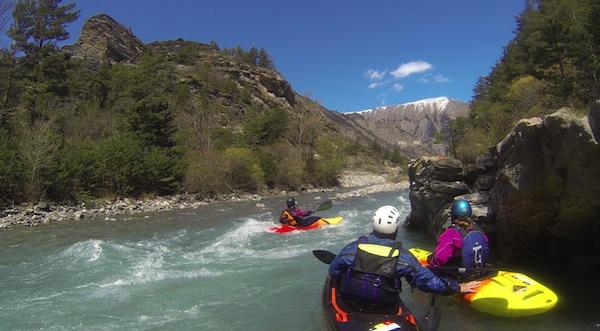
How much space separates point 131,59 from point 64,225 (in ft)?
262

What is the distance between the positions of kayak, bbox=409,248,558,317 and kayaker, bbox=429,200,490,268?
1.25 feet

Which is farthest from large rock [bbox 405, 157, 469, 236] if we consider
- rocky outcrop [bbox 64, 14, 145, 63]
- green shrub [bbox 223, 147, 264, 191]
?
rocky outcrop [bbox 64, 14, 145, 63]

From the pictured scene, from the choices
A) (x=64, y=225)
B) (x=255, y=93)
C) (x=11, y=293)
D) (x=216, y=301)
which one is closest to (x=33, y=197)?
(x=64, y=225)

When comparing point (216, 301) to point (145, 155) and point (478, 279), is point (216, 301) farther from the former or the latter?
point (145, 155)

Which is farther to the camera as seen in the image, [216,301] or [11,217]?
[11,217]

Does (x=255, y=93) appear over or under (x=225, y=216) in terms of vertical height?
over

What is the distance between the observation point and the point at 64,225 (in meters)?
18.8

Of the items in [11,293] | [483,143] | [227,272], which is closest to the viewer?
[11,293]

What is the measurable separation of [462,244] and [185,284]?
5347 millimetres

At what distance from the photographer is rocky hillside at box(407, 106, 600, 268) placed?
739 cm

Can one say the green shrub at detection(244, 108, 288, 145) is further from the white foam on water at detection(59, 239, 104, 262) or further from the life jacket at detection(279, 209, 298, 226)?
the white foam on water at detection(59, 239, 104, 262)

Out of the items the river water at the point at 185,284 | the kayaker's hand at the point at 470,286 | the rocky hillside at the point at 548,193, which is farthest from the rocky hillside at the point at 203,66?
the kayaker's hand at the point at 470,286

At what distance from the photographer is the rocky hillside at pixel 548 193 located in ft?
24.3

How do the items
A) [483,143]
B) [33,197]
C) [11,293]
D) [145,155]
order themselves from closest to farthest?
[11,293] < [483,143] < [33,197] < [145,155]
